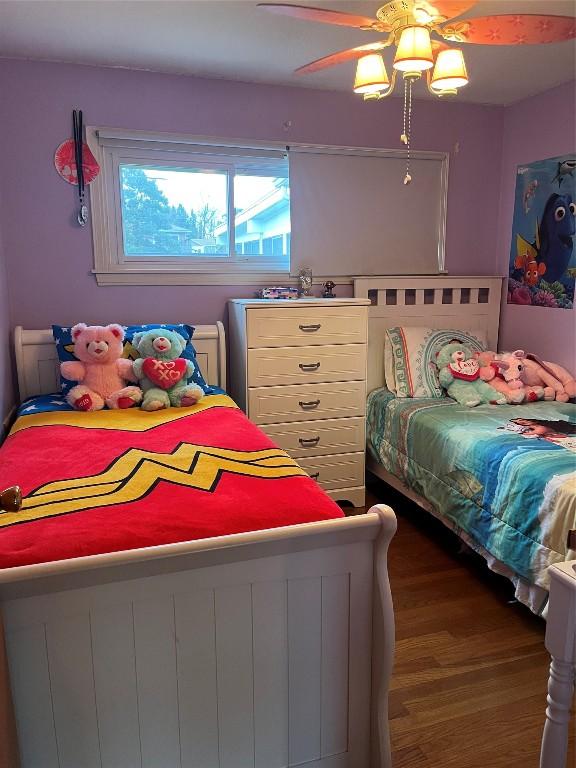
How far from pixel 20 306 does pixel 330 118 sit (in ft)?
6.65

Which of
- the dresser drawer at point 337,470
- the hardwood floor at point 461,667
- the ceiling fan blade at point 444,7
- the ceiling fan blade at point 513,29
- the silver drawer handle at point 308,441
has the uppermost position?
the ceiling fan blade at point 444,7

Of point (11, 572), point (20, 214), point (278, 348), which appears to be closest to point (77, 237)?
point (20, 214)

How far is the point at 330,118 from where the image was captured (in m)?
3.44

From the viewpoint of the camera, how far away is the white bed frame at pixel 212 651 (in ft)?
4.00

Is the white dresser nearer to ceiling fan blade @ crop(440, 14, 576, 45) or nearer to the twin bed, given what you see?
the twin bed

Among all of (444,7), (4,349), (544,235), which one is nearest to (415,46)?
(444,7)

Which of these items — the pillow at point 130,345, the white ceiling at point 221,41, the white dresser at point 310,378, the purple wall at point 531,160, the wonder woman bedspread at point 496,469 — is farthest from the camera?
the purple wall at point 531,160

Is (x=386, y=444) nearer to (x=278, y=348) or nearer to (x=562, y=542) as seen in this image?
(x=278, y=348)

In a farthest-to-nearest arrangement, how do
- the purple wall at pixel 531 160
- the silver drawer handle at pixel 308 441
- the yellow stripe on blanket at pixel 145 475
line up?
the purple wall at pixel 531 160, the silver drawer handle at pixel 308 441, the yellow stripe on blanket at pixel 145 475

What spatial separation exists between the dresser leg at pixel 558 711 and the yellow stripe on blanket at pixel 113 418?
5.45 feet

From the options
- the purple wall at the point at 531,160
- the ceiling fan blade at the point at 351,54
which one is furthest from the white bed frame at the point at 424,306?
the ceiling fan blade at the point at 351,54

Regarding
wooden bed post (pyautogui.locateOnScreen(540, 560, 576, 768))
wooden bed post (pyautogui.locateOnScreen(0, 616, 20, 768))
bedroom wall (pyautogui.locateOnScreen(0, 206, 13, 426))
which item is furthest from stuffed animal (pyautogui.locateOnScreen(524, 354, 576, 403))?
wooden bed post (pyautogui.locateOnScreen(0, 616, 20, 768))

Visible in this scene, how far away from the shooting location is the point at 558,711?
1114 millimetres

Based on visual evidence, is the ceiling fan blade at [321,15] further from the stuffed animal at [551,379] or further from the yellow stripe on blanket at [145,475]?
the stuffed animal at [551,379]
